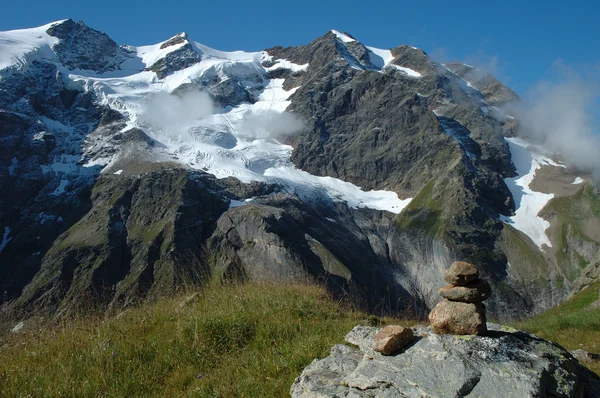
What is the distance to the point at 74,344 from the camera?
8.46 meters

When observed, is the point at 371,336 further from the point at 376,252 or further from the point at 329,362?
the point at 376,252

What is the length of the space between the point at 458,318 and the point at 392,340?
1.18 m

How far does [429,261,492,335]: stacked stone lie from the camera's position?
23.1 ft

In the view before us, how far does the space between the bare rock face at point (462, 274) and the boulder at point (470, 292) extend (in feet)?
0.27

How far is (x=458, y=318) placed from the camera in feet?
23.4

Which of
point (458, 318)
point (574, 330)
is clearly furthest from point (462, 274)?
point (574, 330)

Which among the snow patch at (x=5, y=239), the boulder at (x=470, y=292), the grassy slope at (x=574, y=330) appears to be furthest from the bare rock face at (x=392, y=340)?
the snow patch at (x=5, y=239)

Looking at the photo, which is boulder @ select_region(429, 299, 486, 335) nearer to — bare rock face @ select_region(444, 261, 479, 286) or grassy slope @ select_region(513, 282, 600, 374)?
bare rock face @ select_region(444, 261, 479, 286)

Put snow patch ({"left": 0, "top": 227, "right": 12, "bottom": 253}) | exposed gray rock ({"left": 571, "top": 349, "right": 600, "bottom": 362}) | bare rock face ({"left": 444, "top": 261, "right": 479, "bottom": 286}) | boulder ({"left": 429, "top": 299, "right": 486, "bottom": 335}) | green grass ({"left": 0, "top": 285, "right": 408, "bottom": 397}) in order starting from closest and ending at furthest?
boulder ({"left": 429, "top": 299, "right": 486, "bottom": 335}) → green grass ({"left": 0, "top": 285, "right": 408, "bottom": 397}) → bare rock face ({"left": 444, "top": 261, "right": 479, "bottom": 286}) → exposed gray rock ({"left": 571, "top": 349, "right": 600, "bottom": 362}) → snow patch ({"left": 0, "top": 227, "right": 12, "bottom": 253})

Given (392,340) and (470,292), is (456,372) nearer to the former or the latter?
(392,340)

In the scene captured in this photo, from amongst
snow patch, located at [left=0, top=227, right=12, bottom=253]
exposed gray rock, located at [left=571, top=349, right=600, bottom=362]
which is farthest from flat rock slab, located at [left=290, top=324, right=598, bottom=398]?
snow patch, located at [left=0, top=227, right=12, bottom=253]

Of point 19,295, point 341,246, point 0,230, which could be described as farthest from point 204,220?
point 0,230

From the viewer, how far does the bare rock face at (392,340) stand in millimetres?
6727

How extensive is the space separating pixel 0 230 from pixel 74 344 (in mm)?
217427
